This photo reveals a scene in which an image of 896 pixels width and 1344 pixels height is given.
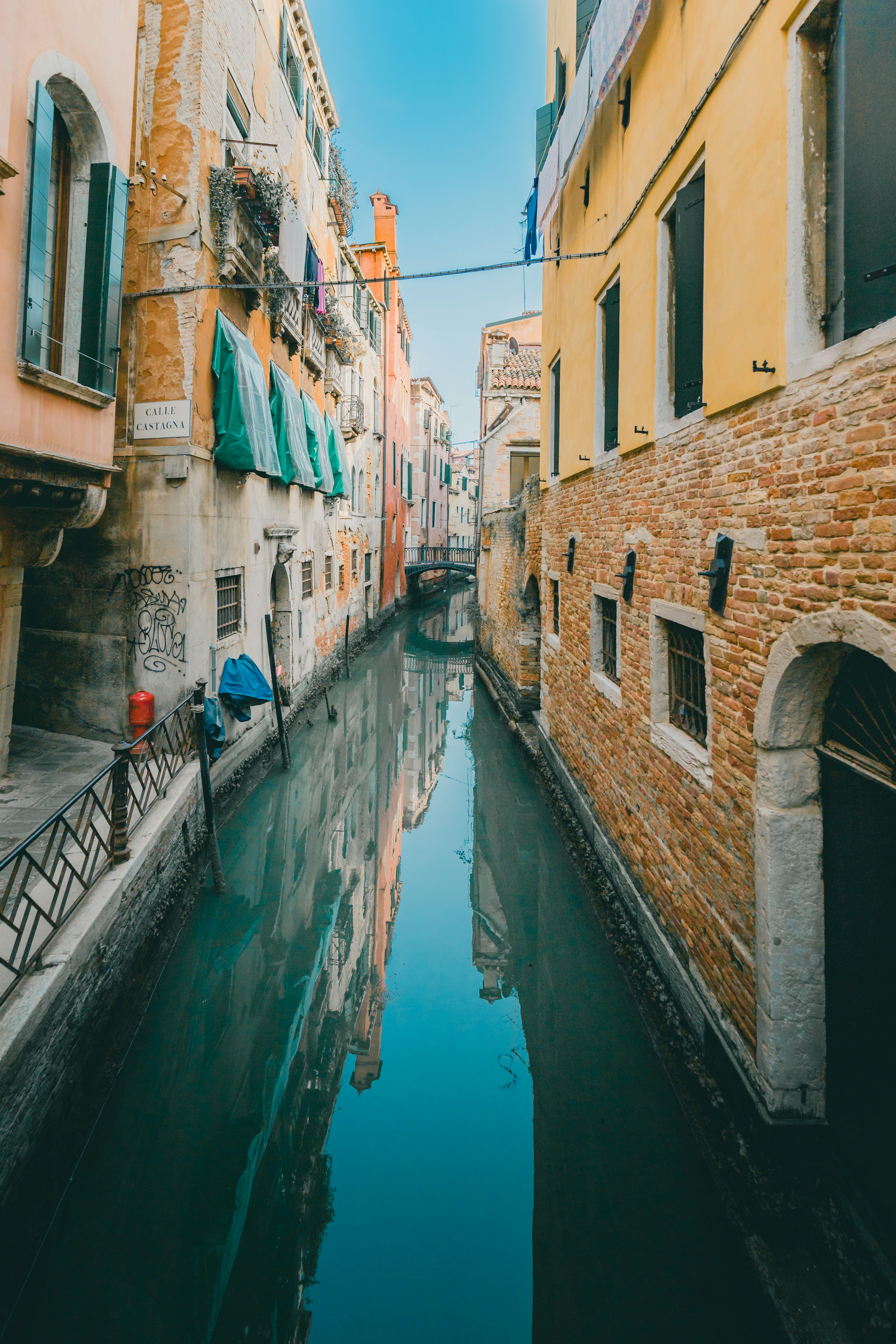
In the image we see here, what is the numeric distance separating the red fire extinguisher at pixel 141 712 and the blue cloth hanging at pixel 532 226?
6949 millimetres

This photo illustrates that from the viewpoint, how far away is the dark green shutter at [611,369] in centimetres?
622

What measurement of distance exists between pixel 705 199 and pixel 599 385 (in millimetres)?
2751

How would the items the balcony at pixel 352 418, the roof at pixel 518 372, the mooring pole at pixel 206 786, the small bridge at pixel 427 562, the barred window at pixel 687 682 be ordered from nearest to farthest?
the barred window at pixel 687 682 < the mooring pole at pixel 206 786 < the balcony at pixel 352 418 < the roof at pixel 518 372 < the small bridge at pixel 427 562

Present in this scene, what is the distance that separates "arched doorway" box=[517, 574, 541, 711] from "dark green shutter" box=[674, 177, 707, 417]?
7285 millimetres

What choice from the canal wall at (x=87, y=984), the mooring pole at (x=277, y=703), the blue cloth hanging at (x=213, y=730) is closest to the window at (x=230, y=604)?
the mooring pole at (x=277, y=703)

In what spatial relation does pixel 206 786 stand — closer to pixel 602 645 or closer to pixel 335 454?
pixel 602 645

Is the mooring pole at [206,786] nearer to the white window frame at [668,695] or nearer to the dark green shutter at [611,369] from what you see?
the white window frame at [668,695]

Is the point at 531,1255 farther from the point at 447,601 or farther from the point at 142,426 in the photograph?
the point at 447,601

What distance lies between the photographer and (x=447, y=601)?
37.4m

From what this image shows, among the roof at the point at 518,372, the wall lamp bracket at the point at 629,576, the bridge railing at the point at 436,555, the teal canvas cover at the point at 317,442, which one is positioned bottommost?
the wall lamp bracket at the point at 629,576

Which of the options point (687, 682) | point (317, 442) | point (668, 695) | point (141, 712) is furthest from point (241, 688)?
point (317, 442)

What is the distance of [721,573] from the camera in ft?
12.2

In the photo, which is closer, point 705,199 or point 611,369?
point 705,199

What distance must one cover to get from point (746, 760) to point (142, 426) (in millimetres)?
6891
